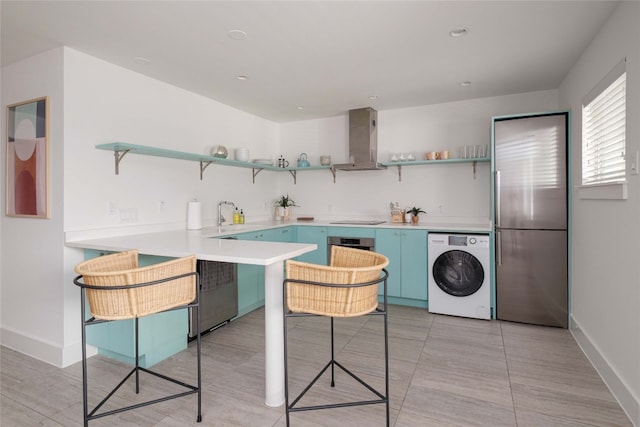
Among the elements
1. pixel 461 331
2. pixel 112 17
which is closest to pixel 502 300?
pixel 461 331

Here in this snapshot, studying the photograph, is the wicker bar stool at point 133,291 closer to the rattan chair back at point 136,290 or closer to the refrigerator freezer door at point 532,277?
the rattan chair back at point 136,290

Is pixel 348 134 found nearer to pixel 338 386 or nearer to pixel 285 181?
pixel 285 181

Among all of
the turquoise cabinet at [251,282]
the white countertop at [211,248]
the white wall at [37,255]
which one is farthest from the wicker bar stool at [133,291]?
the turquoise cabinet at [251,282]

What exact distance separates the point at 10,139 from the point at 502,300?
4.58m

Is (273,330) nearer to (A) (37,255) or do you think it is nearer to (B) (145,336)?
(B) (145,336)

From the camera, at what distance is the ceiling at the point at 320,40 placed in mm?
2119

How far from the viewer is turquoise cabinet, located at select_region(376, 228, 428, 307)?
377 centimetres

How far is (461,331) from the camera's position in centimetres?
319

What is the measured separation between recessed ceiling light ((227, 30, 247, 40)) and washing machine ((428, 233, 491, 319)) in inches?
100

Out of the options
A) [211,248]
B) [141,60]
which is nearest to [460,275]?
[211,248]

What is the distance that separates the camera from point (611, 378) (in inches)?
84.7

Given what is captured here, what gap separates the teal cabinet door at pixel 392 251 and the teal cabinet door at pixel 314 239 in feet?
2.25

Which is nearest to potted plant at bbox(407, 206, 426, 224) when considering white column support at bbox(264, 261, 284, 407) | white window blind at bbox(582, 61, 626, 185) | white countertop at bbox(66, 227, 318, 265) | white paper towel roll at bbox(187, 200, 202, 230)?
white window blind at bbox(582, 61, 626, 185)

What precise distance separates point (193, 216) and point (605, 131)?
3465 mm
